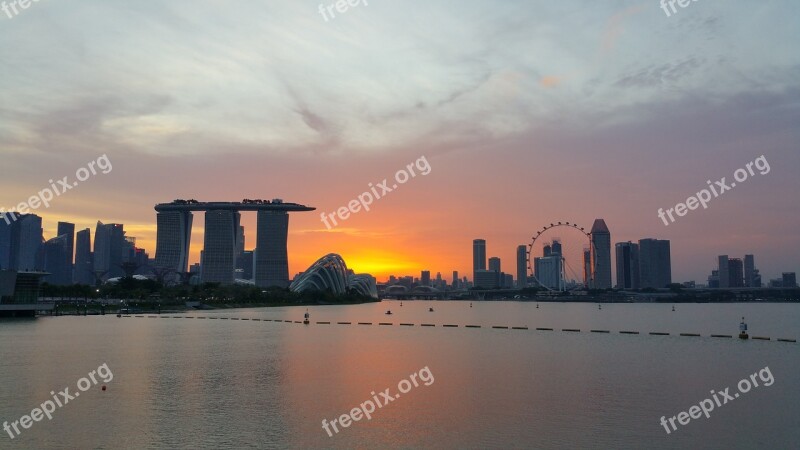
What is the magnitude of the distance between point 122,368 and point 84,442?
73.7 feet

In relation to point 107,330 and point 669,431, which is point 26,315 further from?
point 669,431

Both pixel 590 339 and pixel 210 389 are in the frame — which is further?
pixel 590 339

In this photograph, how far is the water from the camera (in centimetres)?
2736

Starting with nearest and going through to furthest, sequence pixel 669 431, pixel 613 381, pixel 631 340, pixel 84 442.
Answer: pixel 84 442
pixel 669 431
pixel 613 381
pixel 631 340

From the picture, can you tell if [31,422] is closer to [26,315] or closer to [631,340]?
[631,340]

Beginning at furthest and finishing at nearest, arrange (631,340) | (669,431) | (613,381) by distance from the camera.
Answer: (631,340) → (613,381) → (669,431)

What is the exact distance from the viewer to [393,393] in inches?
1526

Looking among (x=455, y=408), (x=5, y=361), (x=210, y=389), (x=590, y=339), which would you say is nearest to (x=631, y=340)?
(x=590, y=339)

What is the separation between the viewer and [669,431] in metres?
28.8

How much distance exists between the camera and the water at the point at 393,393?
27.4m

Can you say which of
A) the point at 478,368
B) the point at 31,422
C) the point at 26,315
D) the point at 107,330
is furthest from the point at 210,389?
the point at 26,315

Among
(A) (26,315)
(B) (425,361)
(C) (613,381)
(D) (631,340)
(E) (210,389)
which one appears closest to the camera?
(E) (210,389)

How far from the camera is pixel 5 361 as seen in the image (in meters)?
49.2

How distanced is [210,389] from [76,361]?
1791 centimetres
